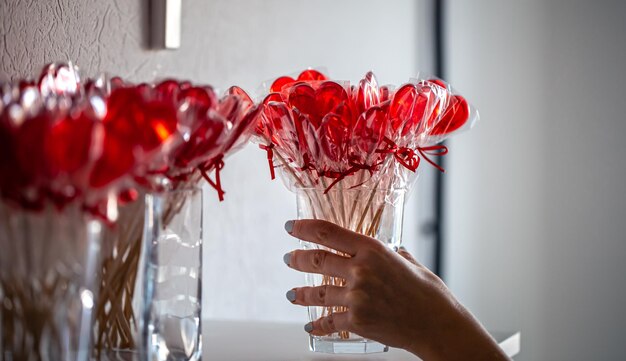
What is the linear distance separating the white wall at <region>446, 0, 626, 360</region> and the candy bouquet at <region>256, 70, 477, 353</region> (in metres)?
1.45

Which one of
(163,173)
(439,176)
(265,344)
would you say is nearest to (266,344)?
(265,344)

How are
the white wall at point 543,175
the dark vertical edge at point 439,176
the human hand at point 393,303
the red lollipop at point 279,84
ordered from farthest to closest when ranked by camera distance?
the dark vertical edge at point 439,176 < the white wall at point 543,175 < the red lollipop at point 279,84 < the human hand at point 393,303

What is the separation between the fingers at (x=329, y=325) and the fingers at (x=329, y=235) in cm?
8

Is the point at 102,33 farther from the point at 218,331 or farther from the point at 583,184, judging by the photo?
the point at 583,184

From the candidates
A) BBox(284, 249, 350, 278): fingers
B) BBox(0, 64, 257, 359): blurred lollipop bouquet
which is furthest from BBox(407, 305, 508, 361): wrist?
BBox(0, 64, 257, 359): blurred lollipop bouquet

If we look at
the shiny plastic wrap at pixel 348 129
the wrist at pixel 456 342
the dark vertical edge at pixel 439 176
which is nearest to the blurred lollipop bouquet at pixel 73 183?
the shiny plastic wrap at pixel 348 129

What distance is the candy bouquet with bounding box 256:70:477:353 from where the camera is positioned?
87cm

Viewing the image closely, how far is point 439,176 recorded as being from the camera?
8.52ft

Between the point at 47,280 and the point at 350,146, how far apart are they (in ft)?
1.34

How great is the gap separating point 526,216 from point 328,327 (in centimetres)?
160

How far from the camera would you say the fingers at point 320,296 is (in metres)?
0.87

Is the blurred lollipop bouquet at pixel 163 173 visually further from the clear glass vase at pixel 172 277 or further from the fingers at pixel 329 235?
the fingers at pixel 329 235

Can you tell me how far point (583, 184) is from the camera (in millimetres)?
2275

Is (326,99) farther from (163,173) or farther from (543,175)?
(543,175)
